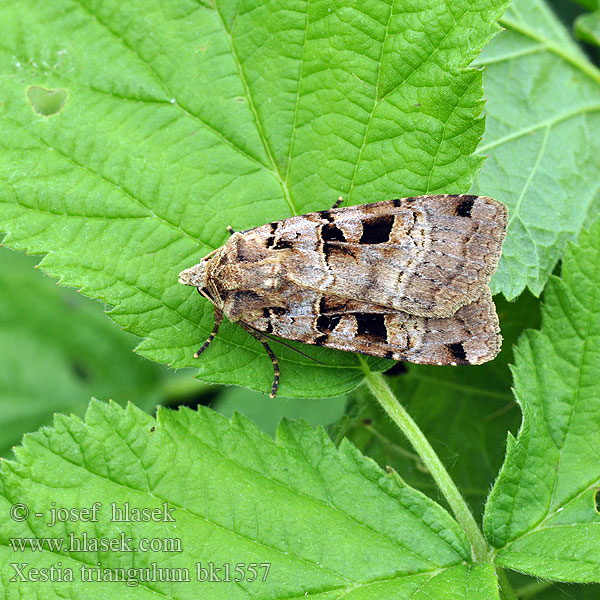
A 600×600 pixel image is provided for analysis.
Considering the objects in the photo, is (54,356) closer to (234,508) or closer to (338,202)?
(234,508)

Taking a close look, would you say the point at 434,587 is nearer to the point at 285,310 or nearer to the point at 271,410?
the point at 285,310

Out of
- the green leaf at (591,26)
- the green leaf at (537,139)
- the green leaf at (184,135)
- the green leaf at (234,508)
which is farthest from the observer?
the green leaf at (591,26)

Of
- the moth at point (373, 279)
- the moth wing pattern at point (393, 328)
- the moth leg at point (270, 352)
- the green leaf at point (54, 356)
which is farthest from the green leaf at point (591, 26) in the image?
the green leaf at point (54, 356)

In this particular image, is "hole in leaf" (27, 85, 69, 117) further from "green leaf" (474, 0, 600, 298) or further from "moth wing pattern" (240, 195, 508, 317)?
"green leaf" (474, 0, 600, 298)

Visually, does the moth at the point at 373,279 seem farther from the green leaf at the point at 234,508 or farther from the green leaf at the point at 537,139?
the green leaf at the point at 234,508

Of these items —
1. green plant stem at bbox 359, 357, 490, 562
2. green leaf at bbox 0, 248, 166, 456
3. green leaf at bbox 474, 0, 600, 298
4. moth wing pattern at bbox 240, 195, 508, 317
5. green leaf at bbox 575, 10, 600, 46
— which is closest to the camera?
green plant stem at bbox 359, 357, 490, 562

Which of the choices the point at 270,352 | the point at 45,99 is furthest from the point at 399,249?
the point at 45,99

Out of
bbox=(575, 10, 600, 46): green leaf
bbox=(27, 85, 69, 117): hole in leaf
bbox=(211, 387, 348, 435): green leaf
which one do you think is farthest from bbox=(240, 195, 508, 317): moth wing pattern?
bbox=(575, 10, 600, 46): green leaf
